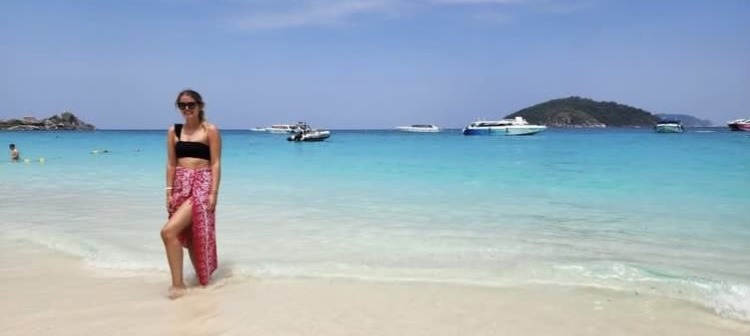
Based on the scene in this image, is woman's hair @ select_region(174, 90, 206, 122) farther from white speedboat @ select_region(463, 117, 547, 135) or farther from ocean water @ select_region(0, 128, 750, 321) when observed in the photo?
white speedboat @ select_region(463, 117, 547, 135)

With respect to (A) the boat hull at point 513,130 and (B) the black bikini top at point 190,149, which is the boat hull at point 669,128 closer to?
(A) the boat hull at point 513,130

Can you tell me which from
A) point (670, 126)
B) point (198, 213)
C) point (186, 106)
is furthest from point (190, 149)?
point (670, 126)

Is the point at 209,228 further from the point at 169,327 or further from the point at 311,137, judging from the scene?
the point at 311,137

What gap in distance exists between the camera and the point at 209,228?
5.02 m

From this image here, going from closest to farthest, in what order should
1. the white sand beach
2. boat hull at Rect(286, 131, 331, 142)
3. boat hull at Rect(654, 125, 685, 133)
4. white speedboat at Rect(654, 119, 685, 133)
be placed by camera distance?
1. the white sand beach
2. boat hull at Rect(286, 131, 331, 142)
3. white speedboat at Rect(654, 119, 685, 133)
4. boat hull at Rect(654, 125, 685, 133)

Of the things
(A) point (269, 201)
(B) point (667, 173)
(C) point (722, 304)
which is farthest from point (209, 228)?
(B) point (667, 173)

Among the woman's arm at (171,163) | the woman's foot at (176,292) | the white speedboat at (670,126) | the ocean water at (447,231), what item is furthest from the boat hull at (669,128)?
the woman's foot at (176,292)

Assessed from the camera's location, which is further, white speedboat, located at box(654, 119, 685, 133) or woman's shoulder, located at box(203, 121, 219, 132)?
white speedboat, located at box(654, 119, 685, 133)

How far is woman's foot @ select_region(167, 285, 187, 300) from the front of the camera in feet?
15.5

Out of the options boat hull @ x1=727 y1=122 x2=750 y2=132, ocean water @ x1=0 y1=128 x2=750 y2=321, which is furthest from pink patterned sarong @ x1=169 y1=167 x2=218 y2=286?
boat hull @ x1=727 y1=122 x2=750 y2=132

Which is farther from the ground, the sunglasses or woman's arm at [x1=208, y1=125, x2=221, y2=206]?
the sunglasses

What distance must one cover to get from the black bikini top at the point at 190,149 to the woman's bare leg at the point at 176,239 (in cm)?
39

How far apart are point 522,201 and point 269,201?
5.20 m

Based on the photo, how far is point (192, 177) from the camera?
489 centimetres
